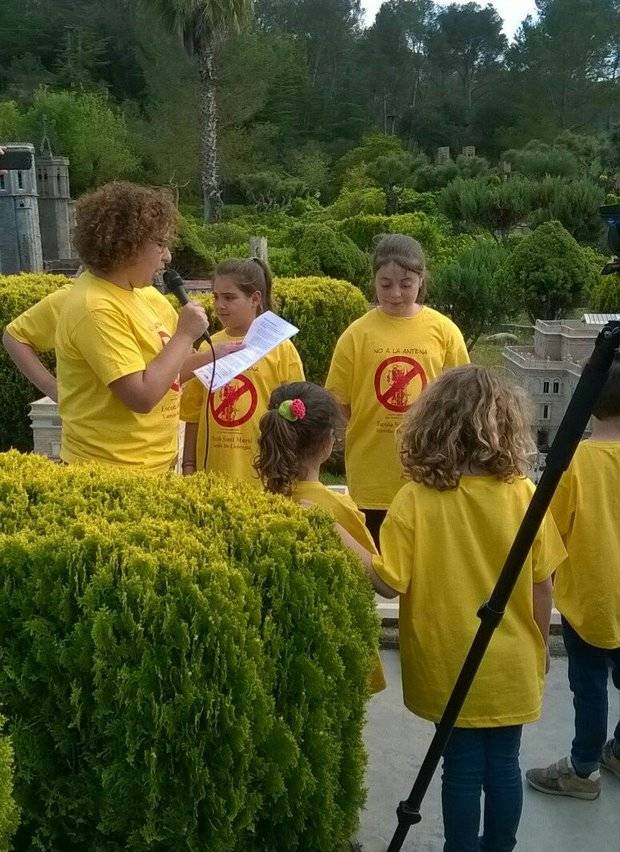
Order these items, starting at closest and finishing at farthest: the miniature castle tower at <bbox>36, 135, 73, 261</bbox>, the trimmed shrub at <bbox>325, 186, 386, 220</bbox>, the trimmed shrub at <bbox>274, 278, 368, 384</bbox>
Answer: the trimmed shrub at <bbox>274, 278, 368, 384</bbox>
the trimmed shrub at <bbox>325, 186, 386, 220</bbox>
the miniature castle tower at <bbox>36, 135, 73, 261</bbox>

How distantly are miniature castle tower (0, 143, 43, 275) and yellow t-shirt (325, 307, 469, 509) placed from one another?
14251 mm

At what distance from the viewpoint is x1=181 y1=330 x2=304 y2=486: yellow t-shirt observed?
3240 millimetres

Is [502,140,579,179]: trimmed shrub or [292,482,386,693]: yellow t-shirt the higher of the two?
[502,140,579,179]: trimmed shrub

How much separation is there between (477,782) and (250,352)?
1.52m

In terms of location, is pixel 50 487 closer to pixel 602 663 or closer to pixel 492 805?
pixel 492 805

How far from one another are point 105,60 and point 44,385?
1910 inches

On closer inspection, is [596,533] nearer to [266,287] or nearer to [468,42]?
[266,287]

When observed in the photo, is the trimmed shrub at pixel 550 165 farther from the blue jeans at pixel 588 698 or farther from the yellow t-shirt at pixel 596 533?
the blue jeans at pixel 588 698

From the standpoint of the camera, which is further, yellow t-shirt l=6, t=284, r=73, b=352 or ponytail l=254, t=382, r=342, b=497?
yellow t-shirt l=6, t=284, r=73, b=352

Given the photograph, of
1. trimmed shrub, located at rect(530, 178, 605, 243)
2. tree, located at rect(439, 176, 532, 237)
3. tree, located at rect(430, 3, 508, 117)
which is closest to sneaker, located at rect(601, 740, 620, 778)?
trimmed shrub, located at rect(530, 178, 605, 243)

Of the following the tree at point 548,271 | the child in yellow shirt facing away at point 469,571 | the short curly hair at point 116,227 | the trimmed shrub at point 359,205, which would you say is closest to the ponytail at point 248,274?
the short curly hair at point 116,227

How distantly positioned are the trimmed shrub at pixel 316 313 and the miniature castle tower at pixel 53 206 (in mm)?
22501

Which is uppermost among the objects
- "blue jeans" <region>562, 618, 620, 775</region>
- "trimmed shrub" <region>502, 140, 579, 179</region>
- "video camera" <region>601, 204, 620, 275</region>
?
"trimmed shrub" <region>502, 140, 579, 179</region>

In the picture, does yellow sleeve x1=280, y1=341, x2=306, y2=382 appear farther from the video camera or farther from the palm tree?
the palm tree
